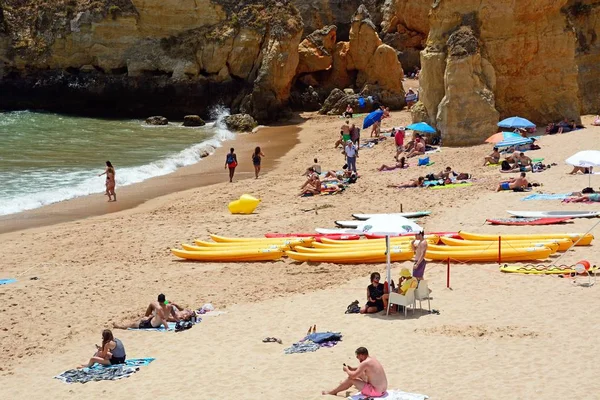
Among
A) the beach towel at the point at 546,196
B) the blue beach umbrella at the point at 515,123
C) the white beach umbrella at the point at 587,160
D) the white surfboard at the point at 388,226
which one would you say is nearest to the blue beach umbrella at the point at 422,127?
the blue beach umbrella at the point at 515,123

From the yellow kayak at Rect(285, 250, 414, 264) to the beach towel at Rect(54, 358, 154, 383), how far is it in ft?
16.1

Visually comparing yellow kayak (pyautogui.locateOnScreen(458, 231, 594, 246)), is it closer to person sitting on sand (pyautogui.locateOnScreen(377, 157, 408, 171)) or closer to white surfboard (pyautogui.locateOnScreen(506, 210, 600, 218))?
white surfboard (pyautogui.locateOnScreen(506, 210, 600, 218))

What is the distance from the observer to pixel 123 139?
116ft

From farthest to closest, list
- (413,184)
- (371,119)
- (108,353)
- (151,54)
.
→ (151,54) < (371,119) < (413,184) < (108,353)

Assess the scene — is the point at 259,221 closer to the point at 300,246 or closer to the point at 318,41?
the point at 300,246

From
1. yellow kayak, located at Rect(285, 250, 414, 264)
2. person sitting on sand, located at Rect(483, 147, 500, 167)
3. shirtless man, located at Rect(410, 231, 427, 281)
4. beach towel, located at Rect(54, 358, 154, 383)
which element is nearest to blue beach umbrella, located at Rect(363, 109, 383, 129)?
person sitting on sand, located at Rect(483, 147, 500, 167)

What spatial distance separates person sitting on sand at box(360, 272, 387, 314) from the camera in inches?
482

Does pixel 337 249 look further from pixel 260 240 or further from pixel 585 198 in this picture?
pixel 585 198

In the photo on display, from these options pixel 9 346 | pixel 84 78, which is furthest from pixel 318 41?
pixel 9 346

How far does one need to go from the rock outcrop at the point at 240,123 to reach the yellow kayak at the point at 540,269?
24680 millimetres

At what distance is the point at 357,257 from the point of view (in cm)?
1502

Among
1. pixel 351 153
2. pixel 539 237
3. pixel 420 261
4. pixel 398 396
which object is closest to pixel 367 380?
pixel 398 396

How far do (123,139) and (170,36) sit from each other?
919cm

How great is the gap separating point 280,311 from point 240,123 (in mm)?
25554
